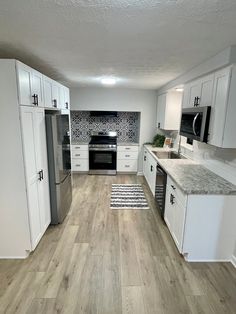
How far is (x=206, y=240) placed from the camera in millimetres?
2273

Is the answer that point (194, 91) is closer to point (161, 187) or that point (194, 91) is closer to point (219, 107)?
point (219, 107)

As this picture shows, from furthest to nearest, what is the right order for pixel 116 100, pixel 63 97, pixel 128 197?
pixel 116 100 < pixel 128 197 < pixel 63 97

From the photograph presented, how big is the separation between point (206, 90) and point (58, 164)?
2.23 m

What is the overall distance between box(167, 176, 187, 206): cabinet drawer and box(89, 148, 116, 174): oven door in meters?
2.76

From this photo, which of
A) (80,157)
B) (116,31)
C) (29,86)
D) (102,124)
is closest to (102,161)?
(80,157)

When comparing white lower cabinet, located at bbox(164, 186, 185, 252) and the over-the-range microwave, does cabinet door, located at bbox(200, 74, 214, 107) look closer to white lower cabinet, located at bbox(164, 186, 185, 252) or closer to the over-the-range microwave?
the over-the-range microwave

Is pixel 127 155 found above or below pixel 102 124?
below

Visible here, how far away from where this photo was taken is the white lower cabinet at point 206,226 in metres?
2.19

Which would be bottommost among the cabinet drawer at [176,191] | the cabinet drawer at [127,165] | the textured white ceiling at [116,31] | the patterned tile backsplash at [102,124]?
the cabinet drawer at [127,165]

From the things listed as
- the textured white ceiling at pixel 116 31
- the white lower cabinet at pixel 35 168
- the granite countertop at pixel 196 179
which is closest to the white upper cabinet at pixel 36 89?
the white lower cabinet at pixel 35 168

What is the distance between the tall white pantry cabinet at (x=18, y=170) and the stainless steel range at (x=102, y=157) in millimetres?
2867

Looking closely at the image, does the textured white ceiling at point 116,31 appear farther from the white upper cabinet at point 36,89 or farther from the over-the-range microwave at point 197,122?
the over-the-range microwave at point 197,122

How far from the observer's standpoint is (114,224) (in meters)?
3.11

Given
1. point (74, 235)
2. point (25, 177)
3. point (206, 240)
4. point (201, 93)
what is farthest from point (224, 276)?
point (25, 177)
